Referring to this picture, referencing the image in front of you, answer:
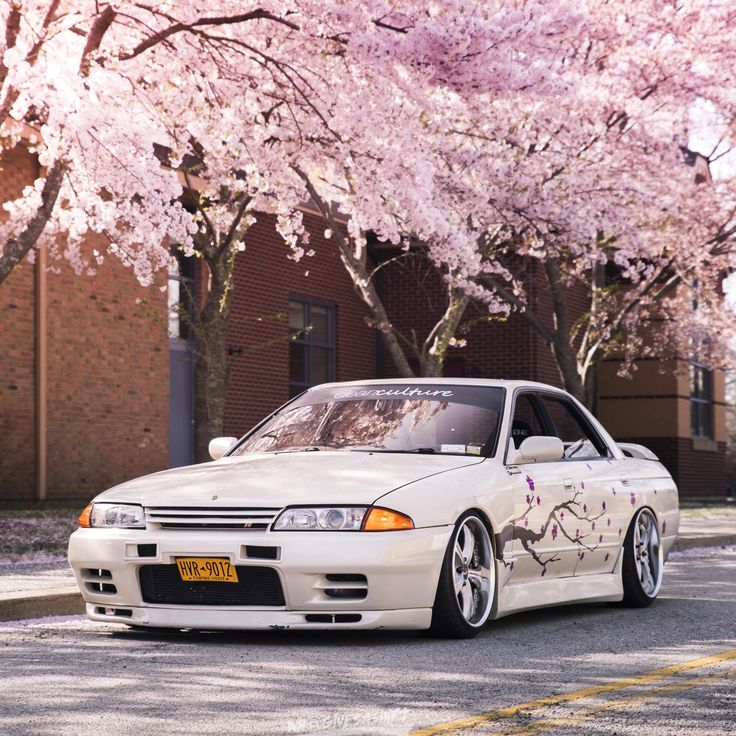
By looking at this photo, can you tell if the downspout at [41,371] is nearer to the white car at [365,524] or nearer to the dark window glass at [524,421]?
the white car at [365,524]

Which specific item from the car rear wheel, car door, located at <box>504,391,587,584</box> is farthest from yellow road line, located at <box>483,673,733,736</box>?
car door, located at <box>504,391,587,584</box>

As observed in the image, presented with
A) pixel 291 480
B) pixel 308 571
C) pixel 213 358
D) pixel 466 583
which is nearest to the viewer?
pixel 308 571

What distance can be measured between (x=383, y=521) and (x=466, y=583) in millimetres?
841

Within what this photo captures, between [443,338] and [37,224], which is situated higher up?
[37,224]

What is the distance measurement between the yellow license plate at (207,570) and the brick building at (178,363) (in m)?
9.77

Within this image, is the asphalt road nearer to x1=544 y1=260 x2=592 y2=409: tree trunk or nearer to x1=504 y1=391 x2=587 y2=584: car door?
x1=504 y1=391 x2=587 y2=584: car door

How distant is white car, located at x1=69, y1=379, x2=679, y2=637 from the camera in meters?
7.54

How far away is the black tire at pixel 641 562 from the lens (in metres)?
10.0

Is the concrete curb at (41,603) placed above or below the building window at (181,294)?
below

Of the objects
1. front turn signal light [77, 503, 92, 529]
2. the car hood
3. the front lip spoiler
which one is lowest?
the front lip spoiler

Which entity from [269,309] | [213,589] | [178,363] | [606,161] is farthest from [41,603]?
[269,309]

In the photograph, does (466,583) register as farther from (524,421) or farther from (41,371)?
(41,371)

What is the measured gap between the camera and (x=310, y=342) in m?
27.7

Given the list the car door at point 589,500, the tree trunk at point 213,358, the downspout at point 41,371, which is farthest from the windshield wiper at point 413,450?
the downspout at point 41,371
